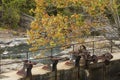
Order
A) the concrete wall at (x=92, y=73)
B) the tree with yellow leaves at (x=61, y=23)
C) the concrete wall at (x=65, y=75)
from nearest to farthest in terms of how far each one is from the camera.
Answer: the concrete wall at (x=65, y=75) → the concrete wall at (x=92, y=73) → the tree with yellow leaves at (x=61, y=23)

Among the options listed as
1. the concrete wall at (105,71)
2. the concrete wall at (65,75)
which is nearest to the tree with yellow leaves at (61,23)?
the concrete wall at (65,75)

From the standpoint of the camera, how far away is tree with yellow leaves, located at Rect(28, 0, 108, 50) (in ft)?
59.6

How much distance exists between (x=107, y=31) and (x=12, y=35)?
30.9m

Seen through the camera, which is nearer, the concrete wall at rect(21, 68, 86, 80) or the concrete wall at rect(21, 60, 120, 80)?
the concrete wall at rect(21, 68, 86, 80)

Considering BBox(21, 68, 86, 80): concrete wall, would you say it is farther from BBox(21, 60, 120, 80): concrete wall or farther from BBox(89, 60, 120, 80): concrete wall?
BBox(89, 60, 120, 80): concrete wall

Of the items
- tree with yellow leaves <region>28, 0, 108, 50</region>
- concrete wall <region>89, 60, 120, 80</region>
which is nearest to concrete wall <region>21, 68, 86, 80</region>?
concrete wall <region>89, 60, 120, 80</region>

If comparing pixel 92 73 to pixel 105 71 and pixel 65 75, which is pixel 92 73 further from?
pixel 65 75

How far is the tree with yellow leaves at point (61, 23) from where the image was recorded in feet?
59.6

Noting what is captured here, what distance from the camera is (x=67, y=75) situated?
1842cm

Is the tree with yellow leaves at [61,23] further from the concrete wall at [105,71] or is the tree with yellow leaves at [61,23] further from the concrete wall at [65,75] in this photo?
the concrete wall at [105,71]

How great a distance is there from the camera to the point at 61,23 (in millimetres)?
18250

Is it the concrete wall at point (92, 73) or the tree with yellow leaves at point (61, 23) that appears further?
the tree with yellow leaves at point (61, 23)

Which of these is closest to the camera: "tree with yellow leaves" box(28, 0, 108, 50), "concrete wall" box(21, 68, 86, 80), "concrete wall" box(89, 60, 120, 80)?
"concrete wall" box(21, 68, 86, 80)

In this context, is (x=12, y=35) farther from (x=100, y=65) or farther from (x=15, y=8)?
(x=100, y=65)
